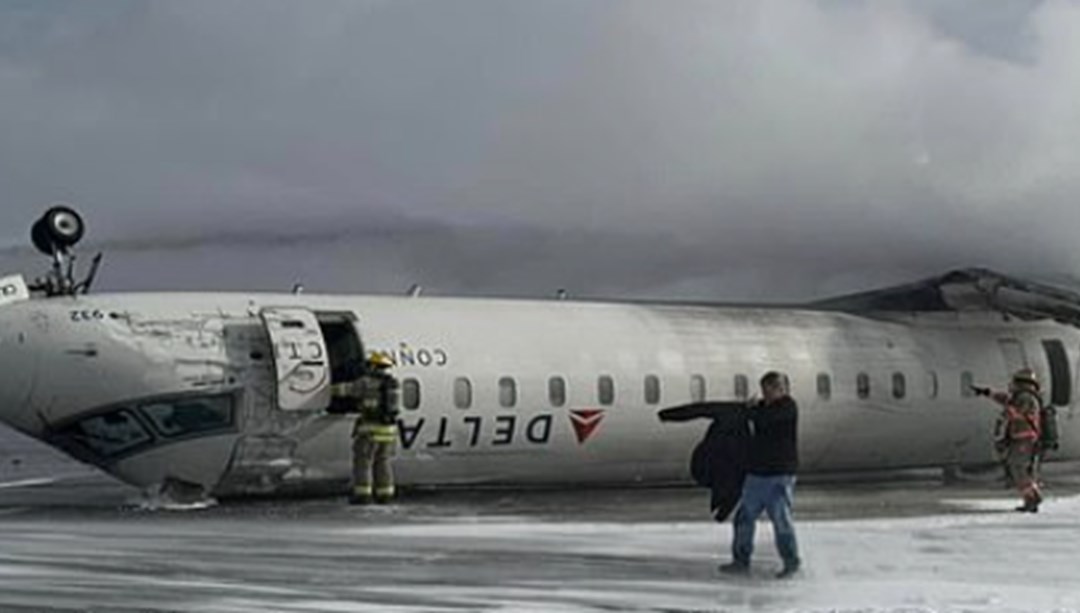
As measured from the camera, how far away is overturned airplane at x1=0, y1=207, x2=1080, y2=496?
83.3 ft

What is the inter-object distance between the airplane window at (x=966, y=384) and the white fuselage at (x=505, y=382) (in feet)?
0.08

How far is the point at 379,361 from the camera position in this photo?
26281 mm

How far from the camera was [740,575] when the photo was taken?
17297mm

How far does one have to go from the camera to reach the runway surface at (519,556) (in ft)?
50.0

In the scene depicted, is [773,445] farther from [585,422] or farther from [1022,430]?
[585,422]

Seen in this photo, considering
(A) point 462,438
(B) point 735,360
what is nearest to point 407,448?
(A) point 462,438

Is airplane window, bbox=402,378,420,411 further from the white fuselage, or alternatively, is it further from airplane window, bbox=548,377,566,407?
airplane window, bbox=548,377,566,407

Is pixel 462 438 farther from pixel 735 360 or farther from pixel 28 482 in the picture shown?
pixel 28 482

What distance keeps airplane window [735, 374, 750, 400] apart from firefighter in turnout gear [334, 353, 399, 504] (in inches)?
250

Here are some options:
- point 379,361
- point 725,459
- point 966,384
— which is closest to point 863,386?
point 966,384

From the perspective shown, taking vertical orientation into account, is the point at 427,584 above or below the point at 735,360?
below

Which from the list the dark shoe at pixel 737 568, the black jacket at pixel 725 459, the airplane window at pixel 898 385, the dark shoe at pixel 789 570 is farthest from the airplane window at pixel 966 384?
the dark shoe at pixel 789 570

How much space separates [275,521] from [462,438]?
4780mm

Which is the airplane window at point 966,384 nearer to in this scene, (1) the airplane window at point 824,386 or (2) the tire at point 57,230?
(1) the airplane window at point 824,386
